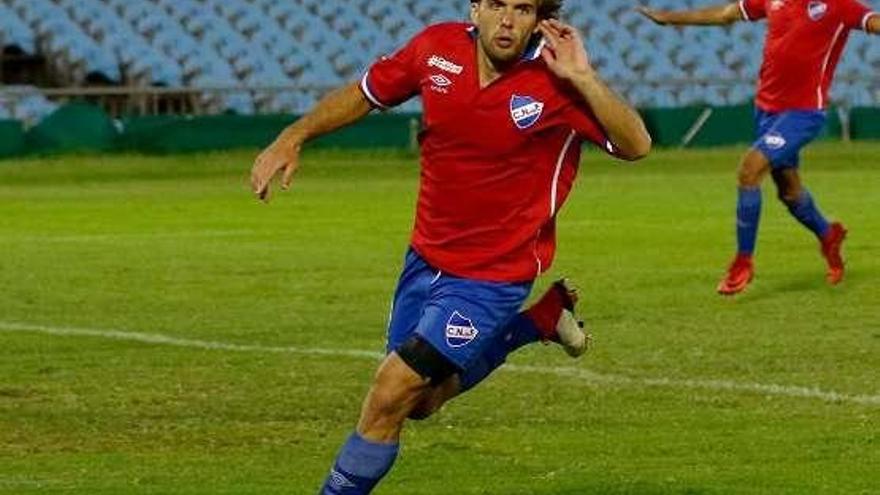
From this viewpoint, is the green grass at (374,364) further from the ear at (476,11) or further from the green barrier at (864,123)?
the green barrier at (864,123)

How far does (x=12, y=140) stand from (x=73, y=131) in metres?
0.98

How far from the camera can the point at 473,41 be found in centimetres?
873

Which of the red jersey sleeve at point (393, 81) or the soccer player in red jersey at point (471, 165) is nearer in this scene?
the soccer player in red jersey at point (471, 165)

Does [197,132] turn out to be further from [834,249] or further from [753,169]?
[753,169]

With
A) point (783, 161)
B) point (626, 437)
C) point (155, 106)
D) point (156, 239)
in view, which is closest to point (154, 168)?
point (155, 106)

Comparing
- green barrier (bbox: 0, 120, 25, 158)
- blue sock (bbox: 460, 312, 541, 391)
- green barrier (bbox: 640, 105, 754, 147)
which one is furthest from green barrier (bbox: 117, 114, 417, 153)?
blue sock (bbox: 460, 312, 541, 391)

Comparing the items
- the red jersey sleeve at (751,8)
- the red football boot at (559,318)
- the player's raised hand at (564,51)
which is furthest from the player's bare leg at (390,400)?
the red jersey sleeve at (751,8)

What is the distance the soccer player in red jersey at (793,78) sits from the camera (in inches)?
710

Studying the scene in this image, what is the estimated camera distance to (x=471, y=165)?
8719 millimetres

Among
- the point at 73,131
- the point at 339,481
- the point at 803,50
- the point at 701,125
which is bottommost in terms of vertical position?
the point at 701,125

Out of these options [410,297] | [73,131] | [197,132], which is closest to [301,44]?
[197,132]

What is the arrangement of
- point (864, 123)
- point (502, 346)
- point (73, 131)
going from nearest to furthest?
point (502, 346), point (73, 131), point (864, 123)

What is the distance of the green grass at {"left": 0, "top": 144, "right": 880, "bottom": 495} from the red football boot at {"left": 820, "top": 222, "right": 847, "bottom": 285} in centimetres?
22

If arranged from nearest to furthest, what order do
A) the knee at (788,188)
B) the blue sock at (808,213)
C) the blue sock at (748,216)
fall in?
the blue sock at (748,216) → the knee at (788,188) → the blue sock at (808,213)
